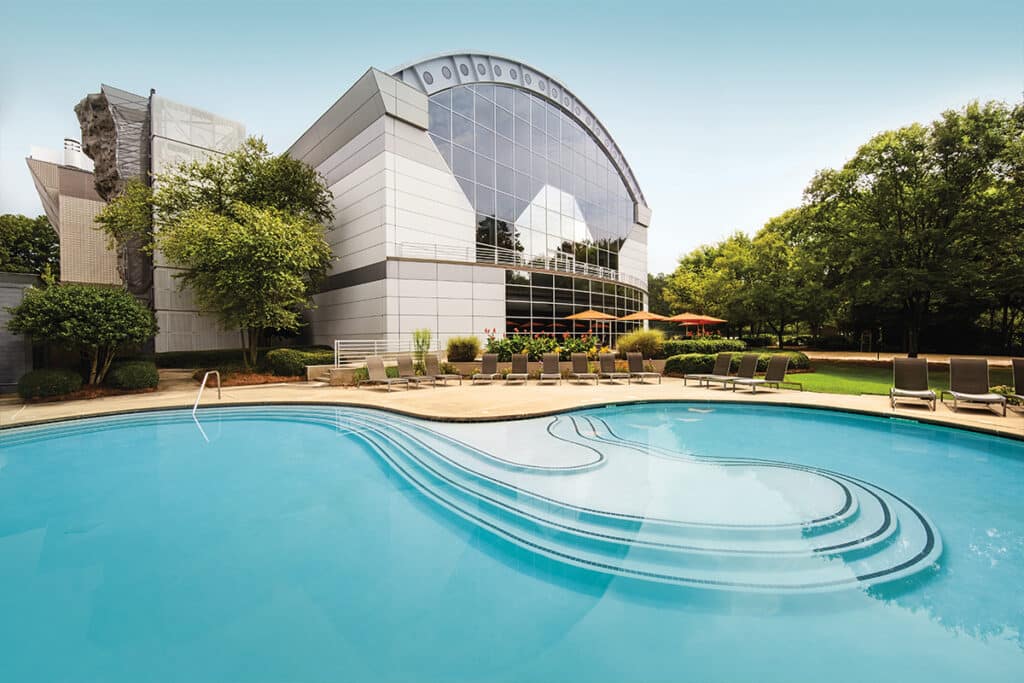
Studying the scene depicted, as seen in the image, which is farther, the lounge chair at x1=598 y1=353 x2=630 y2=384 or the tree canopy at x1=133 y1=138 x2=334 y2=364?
the tree canopy at x1=133 y1=138 x2=334 y2=364

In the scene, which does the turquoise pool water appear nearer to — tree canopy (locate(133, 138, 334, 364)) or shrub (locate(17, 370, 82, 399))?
shrub (locate(17, 370, 82, 399))

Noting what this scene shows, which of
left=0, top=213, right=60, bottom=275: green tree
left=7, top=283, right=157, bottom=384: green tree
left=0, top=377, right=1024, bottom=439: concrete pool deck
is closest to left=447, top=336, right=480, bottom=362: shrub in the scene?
left=0, top=377, right=1024, bottom=439: concrete pool deck

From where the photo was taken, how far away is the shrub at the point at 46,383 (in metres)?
10.8

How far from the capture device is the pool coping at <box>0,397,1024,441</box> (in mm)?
7398

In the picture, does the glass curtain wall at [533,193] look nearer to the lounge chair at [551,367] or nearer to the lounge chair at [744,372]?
the lounge chair at [551,367]

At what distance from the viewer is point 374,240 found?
18094 millimetres

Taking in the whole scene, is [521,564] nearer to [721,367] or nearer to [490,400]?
[490,400]

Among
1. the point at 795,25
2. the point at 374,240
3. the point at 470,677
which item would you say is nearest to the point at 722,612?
the point at 470,677

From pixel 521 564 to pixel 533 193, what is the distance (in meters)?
23.1

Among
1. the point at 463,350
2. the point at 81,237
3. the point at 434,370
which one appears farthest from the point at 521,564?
the point at 81,237

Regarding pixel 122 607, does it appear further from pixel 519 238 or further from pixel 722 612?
pixel 519 238

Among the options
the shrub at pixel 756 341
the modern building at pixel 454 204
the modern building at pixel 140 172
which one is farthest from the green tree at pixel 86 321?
the shrub at pixel 756 341

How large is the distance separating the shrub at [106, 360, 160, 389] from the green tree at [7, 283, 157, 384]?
10.6 inches

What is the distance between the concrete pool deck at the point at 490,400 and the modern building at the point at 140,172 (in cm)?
1181
